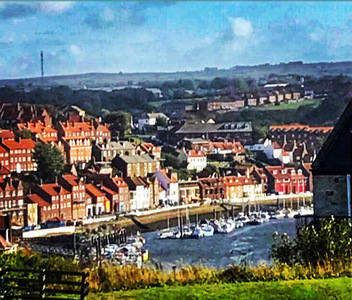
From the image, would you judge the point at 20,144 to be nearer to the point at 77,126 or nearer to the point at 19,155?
the point at 19,155

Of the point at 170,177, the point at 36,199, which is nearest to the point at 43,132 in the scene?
the point at 36,199

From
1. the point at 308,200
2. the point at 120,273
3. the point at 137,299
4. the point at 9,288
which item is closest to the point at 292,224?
the point at 308,200

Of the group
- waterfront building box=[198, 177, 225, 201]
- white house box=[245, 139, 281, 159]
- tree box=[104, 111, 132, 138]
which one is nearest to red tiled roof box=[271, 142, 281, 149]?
white house box=[245, 139, 281, 159]

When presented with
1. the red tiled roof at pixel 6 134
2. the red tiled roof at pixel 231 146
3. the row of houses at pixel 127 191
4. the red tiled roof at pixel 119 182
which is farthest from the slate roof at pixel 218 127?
the red tiled roof at pixel 6 134

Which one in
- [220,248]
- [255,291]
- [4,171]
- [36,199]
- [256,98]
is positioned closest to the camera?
[255,291]

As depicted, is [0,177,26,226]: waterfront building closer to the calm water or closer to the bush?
the calm water

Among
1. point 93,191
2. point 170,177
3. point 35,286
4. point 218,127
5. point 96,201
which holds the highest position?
point 218,127

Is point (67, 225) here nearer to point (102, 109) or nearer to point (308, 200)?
point (102, 109)
